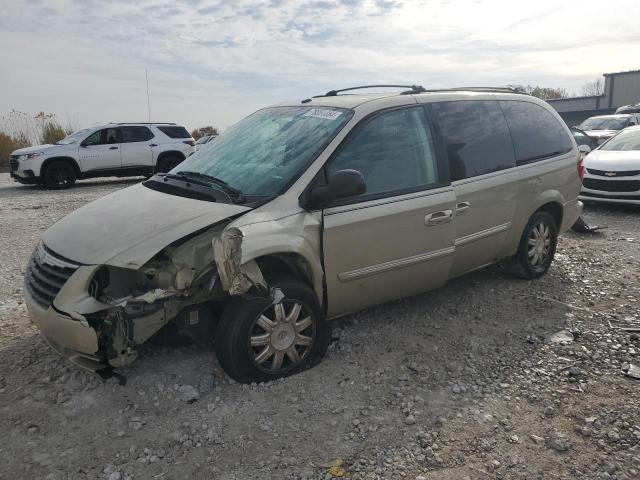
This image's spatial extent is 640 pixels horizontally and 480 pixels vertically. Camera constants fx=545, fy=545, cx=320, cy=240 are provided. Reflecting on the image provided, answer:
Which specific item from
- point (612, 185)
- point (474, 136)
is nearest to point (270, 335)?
point (474, 136)

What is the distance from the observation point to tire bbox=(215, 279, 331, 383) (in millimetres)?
3271

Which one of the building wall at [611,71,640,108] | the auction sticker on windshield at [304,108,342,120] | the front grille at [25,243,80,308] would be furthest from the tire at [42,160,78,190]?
the building wall at [611,71,640,108]

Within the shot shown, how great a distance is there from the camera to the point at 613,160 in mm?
9062

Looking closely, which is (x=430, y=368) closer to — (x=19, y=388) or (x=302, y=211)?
(x=302, y=211)

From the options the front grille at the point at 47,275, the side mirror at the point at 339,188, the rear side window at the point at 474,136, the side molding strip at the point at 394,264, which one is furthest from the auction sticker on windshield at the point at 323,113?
the front grille at the point at 47,275

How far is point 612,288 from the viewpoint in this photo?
5141 mm

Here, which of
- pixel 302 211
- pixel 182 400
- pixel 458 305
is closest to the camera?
pixel 182 400

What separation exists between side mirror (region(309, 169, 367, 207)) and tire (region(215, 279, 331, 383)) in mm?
560

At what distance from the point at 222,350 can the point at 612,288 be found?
3830 millimetres

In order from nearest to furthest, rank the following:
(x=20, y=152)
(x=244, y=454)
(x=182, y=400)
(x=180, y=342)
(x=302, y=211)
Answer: (x=244, y=454) < (x=182, y=400) < (x=302, y=211) < (x=180, y=342) < (x=20, y=152)

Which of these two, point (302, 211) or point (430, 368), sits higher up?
point (302, 211)

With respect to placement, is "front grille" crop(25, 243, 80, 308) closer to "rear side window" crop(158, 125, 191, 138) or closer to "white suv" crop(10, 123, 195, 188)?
"white suv" crop(10, 123, 195, 188)

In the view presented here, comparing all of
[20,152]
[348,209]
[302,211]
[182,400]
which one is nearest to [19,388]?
[182,400]

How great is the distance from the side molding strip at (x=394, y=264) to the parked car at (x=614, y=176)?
5.92 m
